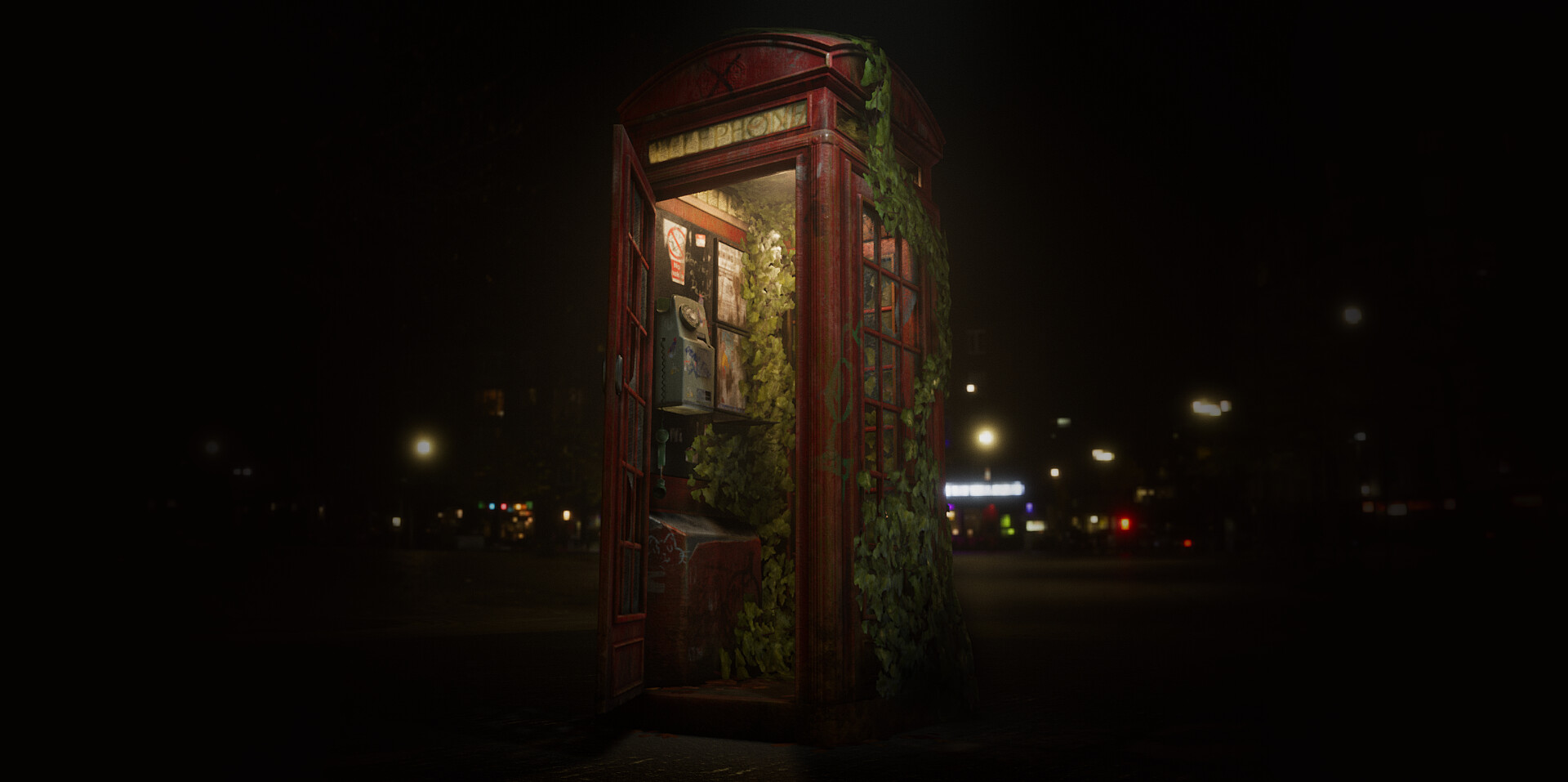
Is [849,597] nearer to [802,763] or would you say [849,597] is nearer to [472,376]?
[802,763]

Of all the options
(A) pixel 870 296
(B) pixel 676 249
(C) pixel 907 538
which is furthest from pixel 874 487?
(B) pixel 676 249

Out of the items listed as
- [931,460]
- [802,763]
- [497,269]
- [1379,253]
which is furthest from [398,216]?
[1379,253]

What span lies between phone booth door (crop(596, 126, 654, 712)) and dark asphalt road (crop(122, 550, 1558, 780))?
19.9 inches

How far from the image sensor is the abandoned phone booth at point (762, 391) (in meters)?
5.42

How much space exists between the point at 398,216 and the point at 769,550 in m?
8.83

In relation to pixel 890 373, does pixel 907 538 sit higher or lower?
lower

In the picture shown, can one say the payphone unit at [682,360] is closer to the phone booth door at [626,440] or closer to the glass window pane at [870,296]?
the phone booth door at [626,440]

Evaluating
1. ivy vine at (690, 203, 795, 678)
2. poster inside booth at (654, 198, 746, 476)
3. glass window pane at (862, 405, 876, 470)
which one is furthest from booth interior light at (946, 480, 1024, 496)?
glass window pane at (862, 405, 876, 470)

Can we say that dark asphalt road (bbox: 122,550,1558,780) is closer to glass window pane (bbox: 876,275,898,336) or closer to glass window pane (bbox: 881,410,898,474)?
glass window pane (bbox: 881,410,898,474)

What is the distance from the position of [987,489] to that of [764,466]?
187 ft

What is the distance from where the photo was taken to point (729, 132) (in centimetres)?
603

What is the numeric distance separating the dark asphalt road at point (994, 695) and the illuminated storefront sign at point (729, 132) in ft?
11.5

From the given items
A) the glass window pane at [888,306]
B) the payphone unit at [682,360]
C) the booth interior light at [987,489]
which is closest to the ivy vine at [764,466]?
the payphone unit at [682,360]

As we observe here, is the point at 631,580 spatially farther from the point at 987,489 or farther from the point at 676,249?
the point at 987,489
